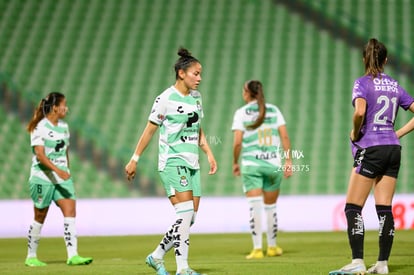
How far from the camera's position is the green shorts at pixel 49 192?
10.2m

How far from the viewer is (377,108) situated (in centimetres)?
739

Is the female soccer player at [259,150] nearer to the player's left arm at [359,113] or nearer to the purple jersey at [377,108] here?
the purple jersey at [377,108]

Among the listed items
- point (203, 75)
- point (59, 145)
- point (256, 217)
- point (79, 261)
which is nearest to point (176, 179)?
point (79, 261)

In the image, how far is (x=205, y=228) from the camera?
642 inches

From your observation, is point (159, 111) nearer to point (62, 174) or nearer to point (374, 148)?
point (374, 148)

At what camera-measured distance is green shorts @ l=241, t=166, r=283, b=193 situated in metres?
10.9

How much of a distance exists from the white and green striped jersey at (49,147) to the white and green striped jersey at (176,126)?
9.00ft

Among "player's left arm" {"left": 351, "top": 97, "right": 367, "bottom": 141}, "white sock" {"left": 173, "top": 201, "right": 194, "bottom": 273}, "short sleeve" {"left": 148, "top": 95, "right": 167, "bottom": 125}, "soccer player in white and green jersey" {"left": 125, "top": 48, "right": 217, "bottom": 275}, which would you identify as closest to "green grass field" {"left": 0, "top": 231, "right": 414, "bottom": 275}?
"white sock" {"left": 173, "top": 201, "right": 194, "bottom": 273}

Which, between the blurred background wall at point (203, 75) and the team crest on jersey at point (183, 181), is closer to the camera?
the team crest on jersey at point (183, 181)

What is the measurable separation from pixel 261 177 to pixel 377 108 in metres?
3.72

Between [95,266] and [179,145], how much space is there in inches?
93.8

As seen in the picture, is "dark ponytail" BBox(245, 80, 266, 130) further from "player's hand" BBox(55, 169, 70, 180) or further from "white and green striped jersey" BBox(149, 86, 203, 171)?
"white and green striped jersey" BBox(149, 86, 203, 171)

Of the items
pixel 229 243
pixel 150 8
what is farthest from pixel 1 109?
pixel 229 243

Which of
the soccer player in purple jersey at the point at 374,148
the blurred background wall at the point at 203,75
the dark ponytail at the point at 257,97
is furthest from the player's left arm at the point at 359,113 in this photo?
the blurred background wall at the point at 203,75
